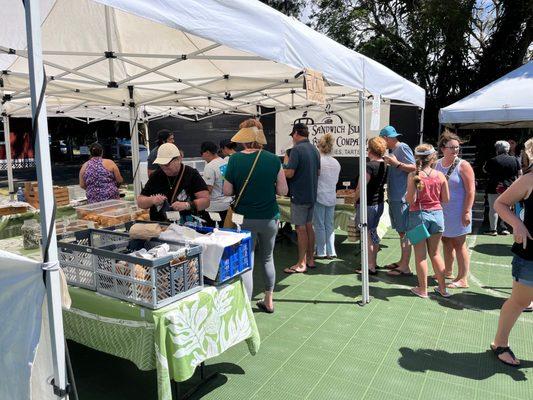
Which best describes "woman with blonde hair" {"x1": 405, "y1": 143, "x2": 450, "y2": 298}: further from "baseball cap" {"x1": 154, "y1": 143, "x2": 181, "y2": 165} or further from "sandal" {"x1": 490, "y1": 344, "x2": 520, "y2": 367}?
"baseball cap" {"x1": 154, "y1": 143, "x2": 181, "y2": 165}

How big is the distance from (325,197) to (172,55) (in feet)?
8.51

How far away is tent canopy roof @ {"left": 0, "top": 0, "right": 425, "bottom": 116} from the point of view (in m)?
2.23

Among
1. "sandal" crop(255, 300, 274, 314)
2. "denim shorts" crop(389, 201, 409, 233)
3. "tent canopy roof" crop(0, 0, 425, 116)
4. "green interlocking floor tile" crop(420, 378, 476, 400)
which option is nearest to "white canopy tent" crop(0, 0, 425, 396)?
"tent canopy roof" crop(0, 0, 425, 116)

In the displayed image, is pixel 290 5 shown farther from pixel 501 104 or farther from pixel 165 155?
pixel 165 155

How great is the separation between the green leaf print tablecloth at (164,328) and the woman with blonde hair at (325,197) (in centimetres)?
276

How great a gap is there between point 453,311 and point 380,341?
1.03 metres

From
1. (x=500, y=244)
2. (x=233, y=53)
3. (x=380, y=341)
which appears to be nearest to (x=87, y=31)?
(x=233, y=53)

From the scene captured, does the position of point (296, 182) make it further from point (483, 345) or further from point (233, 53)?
point (483, 345)

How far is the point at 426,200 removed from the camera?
4008 millimetres

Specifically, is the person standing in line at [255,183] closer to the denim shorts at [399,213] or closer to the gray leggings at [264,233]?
the gray leggings at [264,233]

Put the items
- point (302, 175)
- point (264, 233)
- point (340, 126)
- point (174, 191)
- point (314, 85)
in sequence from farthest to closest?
point (340, 126)
point (302, 175)
point (264, 233)
point (174, 191)
point (314, 85)

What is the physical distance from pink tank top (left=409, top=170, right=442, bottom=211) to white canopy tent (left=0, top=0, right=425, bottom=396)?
1.69 feet

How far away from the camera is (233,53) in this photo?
3998 millimetres

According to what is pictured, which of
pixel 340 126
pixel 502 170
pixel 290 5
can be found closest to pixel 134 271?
pixel 502 170
